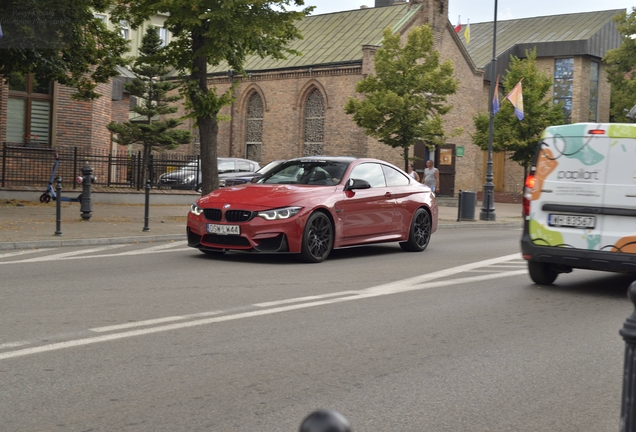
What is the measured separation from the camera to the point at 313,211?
40.8 ft

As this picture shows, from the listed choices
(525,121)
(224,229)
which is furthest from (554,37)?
(224,229)

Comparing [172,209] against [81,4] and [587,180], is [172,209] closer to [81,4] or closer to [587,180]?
[81,4]

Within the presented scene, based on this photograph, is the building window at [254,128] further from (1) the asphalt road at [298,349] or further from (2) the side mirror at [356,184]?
(1) the asphalt road at [298,349]

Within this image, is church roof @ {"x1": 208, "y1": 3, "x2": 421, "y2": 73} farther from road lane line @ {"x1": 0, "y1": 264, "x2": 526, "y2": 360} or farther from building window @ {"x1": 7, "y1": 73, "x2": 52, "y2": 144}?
road lane line @ {"x1": 0, "y1": 264, "x2": 526, "y2": 360}

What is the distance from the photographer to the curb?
1377cm

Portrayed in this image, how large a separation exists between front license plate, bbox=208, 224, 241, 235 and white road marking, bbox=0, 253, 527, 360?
2550 millimetres

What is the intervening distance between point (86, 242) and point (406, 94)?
2198cm

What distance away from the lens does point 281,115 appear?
50.0 m

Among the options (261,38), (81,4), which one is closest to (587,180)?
(261,38)

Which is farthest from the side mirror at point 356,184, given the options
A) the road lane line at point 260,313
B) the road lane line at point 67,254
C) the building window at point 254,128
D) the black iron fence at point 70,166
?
the building window at point 254,128

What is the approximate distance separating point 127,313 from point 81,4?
14549 millimetres

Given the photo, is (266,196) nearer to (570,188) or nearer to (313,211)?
(313,211)

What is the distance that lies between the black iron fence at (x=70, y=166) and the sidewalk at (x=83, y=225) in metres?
Answer: 1.98

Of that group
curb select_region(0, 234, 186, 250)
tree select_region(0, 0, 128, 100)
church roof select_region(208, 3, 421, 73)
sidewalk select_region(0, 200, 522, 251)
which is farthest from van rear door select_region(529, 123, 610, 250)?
church roof select_region(208, 3, 421, 73)
